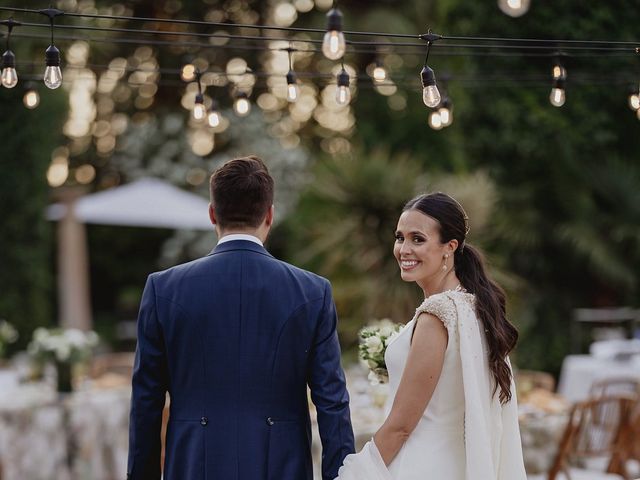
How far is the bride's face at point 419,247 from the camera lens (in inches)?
132

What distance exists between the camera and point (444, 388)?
10.4 feet

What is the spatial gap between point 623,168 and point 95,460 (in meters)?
8.22

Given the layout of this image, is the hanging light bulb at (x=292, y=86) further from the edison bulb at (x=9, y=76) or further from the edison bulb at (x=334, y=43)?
the edison bulb at (x=334, y=43)

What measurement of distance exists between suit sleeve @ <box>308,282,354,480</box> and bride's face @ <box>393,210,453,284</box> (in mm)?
338

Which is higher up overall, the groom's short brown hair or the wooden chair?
the groom's short brown hair

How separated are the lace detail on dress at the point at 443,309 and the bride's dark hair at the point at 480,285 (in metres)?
0.13

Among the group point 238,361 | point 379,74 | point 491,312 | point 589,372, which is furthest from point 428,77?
point 589,372

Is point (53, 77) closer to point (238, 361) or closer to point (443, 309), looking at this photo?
point (238, 361)

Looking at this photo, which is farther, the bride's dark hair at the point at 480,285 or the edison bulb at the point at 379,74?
the edison bulb at the point at 379,74

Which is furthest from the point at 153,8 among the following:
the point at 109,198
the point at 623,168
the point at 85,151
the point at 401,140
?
the point at 623,168

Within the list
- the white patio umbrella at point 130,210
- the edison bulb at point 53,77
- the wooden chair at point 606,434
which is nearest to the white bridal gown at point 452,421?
the edison bulb at point 53,77

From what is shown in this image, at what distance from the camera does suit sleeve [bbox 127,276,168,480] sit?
317 centimetres

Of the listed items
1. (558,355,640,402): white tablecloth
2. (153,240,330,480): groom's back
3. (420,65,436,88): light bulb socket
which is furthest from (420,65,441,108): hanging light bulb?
(558,355,640,402): white tablecloth

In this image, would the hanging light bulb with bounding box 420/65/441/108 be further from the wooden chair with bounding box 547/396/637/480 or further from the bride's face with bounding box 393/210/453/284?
the wooden chair with bounding box 547/396/637/480
